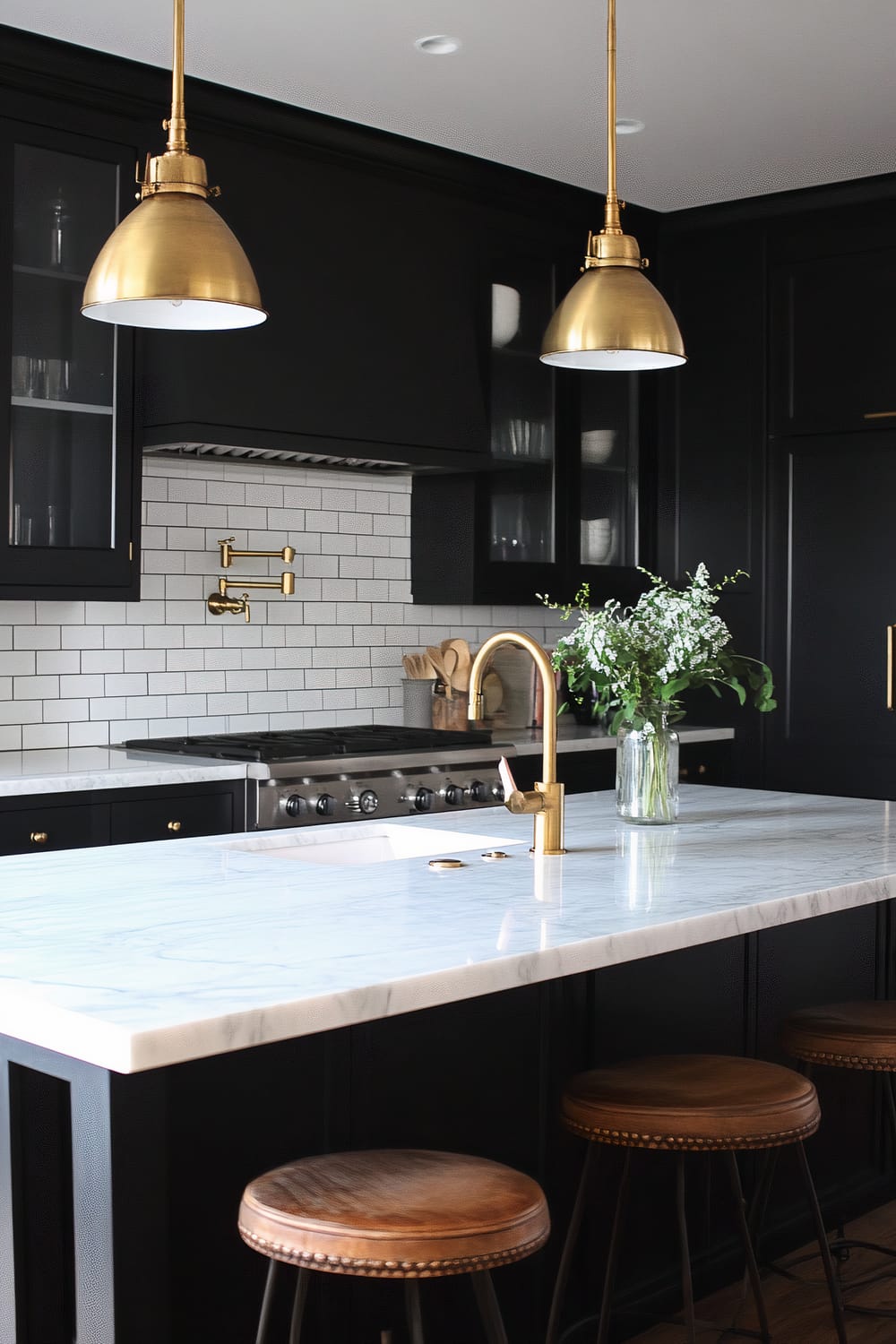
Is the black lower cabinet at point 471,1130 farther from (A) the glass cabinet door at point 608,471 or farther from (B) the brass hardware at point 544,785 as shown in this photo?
(A) the glass cabinet door at point 608,471

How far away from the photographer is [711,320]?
5727 millimetres

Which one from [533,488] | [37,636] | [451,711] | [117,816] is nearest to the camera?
[117,816]

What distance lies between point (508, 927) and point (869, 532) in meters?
3.65

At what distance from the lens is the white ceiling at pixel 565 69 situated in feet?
12.6

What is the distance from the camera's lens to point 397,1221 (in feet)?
5.35

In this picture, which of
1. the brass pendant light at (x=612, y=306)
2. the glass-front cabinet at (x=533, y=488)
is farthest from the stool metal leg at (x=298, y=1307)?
the glass-front cabinet at (x=533, y=488)

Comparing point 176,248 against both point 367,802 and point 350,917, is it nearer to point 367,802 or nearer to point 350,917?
point 350,917

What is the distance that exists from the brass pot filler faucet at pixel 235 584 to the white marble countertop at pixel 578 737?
2.85 feet

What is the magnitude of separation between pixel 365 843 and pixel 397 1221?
156cm

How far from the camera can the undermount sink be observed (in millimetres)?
2947

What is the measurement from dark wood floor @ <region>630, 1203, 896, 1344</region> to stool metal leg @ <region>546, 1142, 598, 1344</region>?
21.3 inches

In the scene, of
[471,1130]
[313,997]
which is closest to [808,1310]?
[471,1130]

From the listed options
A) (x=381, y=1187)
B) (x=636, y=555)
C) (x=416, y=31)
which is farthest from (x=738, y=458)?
(x=381, y=1187)

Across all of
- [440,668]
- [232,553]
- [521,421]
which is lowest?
[440,668]
